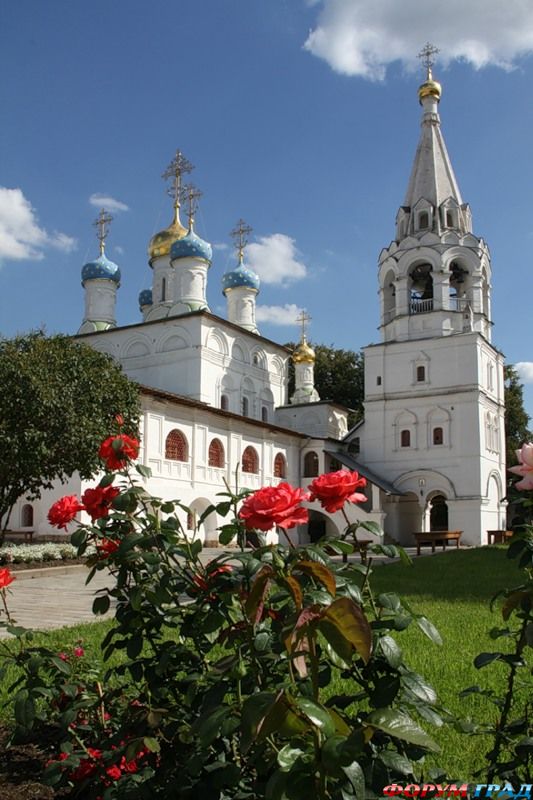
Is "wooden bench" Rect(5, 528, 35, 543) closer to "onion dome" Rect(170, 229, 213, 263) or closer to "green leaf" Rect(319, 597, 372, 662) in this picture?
"onion dome" Rect(170, 229, 213, 263)

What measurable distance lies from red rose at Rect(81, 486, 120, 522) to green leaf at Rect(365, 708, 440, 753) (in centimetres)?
143

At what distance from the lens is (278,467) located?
30.9 m

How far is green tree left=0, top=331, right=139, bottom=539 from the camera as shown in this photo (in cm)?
1561

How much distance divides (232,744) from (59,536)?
1935 centimetres

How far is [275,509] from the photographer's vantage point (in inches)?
78.3

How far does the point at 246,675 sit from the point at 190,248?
2971cm

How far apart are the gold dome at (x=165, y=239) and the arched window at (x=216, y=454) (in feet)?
36.2

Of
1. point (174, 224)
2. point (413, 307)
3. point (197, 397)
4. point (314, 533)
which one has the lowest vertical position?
point (314, 533)

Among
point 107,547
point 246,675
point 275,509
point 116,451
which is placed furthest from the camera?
point 116,451

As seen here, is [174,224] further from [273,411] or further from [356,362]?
[356,362]

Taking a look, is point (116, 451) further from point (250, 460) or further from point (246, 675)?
point (250, 460)

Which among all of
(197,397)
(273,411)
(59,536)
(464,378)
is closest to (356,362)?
(273,411)

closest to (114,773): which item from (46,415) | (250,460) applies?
(46,415)

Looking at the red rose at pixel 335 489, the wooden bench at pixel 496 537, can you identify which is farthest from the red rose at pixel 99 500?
the wooden bench at pixel 496 537
